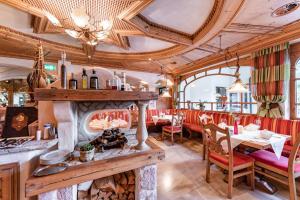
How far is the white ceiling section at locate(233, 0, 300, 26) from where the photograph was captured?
214 cm

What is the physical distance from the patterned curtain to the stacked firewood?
345 cm

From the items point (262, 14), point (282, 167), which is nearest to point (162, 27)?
point (262, 14)

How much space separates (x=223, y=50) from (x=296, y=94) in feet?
6.33

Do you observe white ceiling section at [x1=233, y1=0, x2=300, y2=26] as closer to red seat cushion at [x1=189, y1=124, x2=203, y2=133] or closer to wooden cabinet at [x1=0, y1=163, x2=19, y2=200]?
red seat cushion at [x1=189, y1=124, x2=203, y2=133]

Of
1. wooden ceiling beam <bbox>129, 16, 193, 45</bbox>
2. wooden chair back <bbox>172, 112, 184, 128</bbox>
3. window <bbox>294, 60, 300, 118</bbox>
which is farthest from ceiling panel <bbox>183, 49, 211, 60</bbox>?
window <bbox>294, 60, 300, 118</bbox>

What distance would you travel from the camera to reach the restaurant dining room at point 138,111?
63.6 inches

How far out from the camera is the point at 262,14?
7.95 feet

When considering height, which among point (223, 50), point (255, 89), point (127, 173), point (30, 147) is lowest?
point (127, 173)

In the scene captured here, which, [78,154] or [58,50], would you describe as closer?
[78,154]

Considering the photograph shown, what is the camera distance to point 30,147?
155cm

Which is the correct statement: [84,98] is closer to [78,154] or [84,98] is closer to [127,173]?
[78,154]

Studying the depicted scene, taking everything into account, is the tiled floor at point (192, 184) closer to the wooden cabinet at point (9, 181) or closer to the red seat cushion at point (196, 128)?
the red seat cushion at point (196, 128)

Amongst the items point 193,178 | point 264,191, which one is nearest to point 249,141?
point 264,191

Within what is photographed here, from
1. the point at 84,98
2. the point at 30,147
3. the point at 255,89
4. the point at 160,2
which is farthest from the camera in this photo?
the point at 255,89
